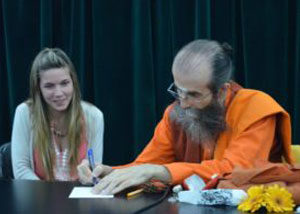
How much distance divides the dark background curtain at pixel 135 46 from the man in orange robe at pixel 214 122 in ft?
3.07

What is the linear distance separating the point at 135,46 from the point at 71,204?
1.66 metres

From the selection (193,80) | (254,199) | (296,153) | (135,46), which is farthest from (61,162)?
(254,199)

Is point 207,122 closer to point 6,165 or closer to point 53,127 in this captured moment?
point 53,127

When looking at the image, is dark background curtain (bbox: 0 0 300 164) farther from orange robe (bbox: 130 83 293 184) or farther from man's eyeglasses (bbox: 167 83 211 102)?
man's eyeglasses (bbox: 167 83 211 102)

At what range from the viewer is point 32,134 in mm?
2576

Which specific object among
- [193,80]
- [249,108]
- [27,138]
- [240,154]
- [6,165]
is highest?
[193,80]

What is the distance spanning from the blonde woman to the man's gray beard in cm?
79

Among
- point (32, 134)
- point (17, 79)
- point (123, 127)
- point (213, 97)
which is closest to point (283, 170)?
point (213, 97)

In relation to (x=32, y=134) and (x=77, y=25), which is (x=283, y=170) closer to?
(x=32, y=134)

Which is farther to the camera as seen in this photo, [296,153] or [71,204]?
[296,153]

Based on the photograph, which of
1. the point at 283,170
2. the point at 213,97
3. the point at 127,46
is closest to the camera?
the point at 283,170

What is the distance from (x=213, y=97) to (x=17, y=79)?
173 cm

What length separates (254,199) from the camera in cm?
134

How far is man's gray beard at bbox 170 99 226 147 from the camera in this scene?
6.23 ft
